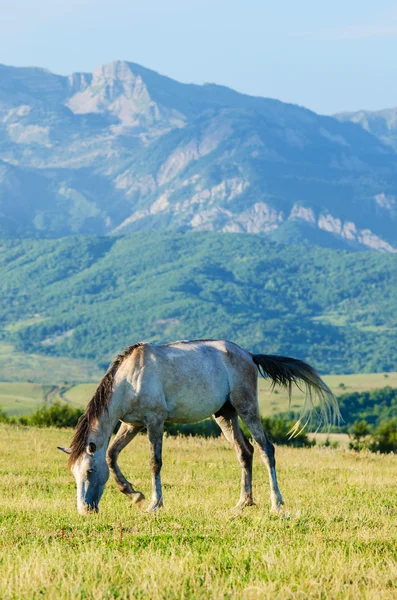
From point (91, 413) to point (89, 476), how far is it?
89 cm

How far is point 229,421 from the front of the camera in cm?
1529

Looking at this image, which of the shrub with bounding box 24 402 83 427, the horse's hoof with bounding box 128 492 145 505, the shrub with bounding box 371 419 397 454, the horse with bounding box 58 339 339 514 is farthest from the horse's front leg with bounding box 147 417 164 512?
the shrub with bounding box 24 402 83 427

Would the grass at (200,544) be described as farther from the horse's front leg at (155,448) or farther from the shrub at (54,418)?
the shrub at (54,418)

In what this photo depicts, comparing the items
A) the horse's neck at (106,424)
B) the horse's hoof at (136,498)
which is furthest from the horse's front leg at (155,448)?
the horse's neck at (106,424)

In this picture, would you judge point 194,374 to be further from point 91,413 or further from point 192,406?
point 91,413

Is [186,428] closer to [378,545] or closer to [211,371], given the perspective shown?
Answer: [211,371]

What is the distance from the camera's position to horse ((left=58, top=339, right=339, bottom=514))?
13594 mm

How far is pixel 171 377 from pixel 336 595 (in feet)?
21.9

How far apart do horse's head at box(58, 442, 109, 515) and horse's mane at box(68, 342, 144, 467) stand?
8 centimetres

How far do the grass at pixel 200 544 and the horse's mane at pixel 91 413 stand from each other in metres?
0.84

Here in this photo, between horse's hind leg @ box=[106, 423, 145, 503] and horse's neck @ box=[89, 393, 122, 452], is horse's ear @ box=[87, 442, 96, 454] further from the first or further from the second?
horse's hind leg @ box=[106, 423, 145, 503]

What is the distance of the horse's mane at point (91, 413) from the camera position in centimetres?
1355

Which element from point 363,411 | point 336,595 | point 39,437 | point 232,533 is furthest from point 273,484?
point 363,411

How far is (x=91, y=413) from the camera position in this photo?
45.1 ft
